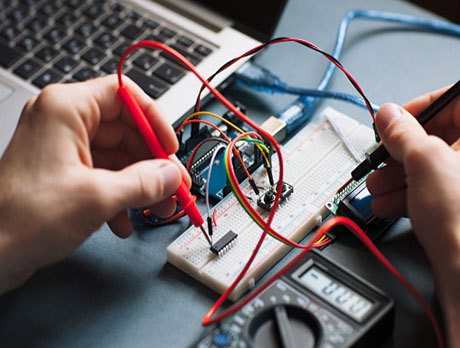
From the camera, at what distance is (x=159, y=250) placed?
38.1 inches

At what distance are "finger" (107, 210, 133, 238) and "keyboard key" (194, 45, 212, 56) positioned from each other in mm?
478

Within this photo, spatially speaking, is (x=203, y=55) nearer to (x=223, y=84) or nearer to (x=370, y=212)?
(x=223, y=84)

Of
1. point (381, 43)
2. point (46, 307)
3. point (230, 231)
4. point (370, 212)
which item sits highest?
point (381, 43)

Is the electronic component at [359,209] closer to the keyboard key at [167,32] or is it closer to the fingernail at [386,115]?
the fingernail at [386,115]

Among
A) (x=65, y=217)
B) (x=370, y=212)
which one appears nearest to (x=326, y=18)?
(x=370, y=212)

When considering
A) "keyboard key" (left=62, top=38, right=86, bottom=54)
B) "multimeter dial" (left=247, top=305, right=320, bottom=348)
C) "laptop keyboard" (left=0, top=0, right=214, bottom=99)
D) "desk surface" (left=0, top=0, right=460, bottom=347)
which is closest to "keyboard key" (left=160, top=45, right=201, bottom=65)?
"laptop keyboard" (left=0, top=0, right=214, bottom=99)

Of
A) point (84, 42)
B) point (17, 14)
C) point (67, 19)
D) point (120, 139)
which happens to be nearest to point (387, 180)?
point (120, 139)

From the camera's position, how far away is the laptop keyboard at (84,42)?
121cm

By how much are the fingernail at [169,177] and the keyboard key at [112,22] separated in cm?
65

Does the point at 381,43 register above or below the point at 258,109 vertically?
above

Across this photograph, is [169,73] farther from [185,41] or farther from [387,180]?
[387,180]

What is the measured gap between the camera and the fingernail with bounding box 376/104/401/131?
881 millimetres

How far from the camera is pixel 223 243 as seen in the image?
0.92m

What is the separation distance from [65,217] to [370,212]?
533 millimetres
